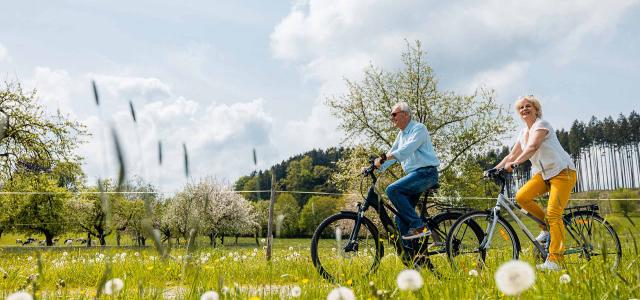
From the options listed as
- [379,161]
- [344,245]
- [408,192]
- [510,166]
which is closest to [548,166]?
[510,166]

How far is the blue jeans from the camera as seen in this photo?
17.8ft

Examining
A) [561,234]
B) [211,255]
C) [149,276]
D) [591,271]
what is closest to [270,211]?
[211,255]

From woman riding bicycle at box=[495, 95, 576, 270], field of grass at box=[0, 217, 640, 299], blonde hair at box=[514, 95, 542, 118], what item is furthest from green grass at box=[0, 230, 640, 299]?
blonde hair at box=[514, 95, 542, 118]

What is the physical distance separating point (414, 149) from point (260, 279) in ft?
6.53

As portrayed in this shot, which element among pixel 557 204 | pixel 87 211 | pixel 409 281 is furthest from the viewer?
pixel 87 211

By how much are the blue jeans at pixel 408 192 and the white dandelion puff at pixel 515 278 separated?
395 centimetres

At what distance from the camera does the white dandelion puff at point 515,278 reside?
137 centimetres

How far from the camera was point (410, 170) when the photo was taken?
18.5 ft

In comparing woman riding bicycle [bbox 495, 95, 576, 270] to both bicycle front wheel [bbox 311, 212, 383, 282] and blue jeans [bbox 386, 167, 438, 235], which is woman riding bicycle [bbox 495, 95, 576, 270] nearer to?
blue jeans [bbox 386, 167, 438, 235]

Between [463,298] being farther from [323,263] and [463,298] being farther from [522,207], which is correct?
[522,207]

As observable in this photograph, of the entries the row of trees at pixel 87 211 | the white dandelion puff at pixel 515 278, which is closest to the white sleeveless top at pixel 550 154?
the row of trees at pixel 87 211

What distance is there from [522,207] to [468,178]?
23889 millimetres

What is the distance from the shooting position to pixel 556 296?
256cm

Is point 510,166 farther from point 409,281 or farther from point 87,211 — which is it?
point 87,211
